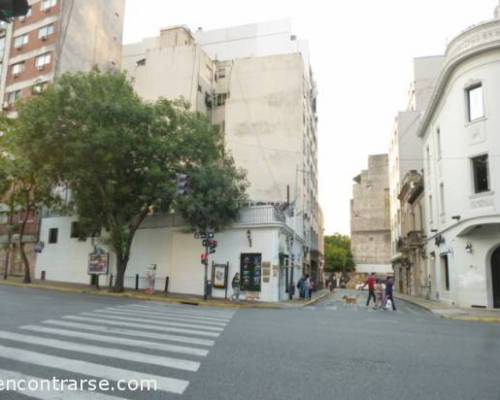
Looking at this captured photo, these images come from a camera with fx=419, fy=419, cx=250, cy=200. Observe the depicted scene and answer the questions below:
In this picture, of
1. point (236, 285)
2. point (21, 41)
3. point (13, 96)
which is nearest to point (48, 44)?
point (21, 41)

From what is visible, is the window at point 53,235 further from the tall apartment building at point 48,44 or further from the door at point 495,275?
the door at point 495,275

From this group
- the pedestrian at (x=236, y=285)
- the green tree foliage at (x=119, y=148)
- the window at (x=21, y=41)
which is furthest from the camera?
the window at (x=21, y=41)

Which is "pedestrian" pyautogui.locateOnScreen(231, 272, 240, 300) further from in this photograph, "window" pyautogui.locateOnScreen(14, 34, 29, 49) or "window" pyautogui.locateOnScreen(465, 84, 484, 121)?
"window" pyautogui.locateOnScreen(14, 34, 29, 49)

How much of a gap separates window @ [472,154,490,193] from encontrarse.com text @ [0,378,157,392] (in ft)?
65.5

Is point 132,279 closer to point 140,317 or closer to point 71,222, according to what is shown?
point 71,222

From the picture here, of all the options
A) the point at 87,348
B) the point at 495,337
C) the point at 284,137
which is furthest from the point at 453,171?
the point at 87,348

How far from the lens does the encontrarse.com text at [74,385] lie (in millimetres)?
5082

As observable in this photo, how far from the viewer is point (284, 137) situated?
121 feet

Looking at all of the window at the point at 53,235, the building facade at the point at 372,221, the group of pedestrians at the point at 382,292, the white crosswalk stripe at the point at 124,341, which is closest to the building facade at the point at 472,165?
the group of pedestrians at the point at 382,292

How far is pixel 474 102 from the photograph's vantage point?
70.1 feet

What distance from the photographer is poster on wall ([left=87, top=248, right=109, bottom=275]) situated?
87.1ft

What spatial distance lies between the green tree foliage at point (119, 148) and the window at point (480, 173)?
40.8 ft

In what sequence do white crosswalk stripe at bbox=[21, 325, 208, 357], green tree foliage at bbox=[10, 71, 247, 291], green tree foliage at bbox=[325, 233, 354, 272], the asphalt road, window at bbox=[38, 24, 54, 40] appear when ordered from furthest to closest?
green tree foliage at bbox=[325, 233, 354, 272] < window at bbox=[38, 24, 54, 40] < green tree foliage at bbox=[10, 71, 247, 291] < white crosswalk stripe at bbox=[21, 325, 208, 357] < the asphalt road

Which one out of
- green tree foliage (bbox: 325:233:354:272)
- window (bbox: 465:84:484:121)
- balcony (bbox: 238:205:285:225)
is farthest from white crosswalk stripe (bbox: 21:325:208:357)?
green tree foliage (bbox: 325:233:354:272)
